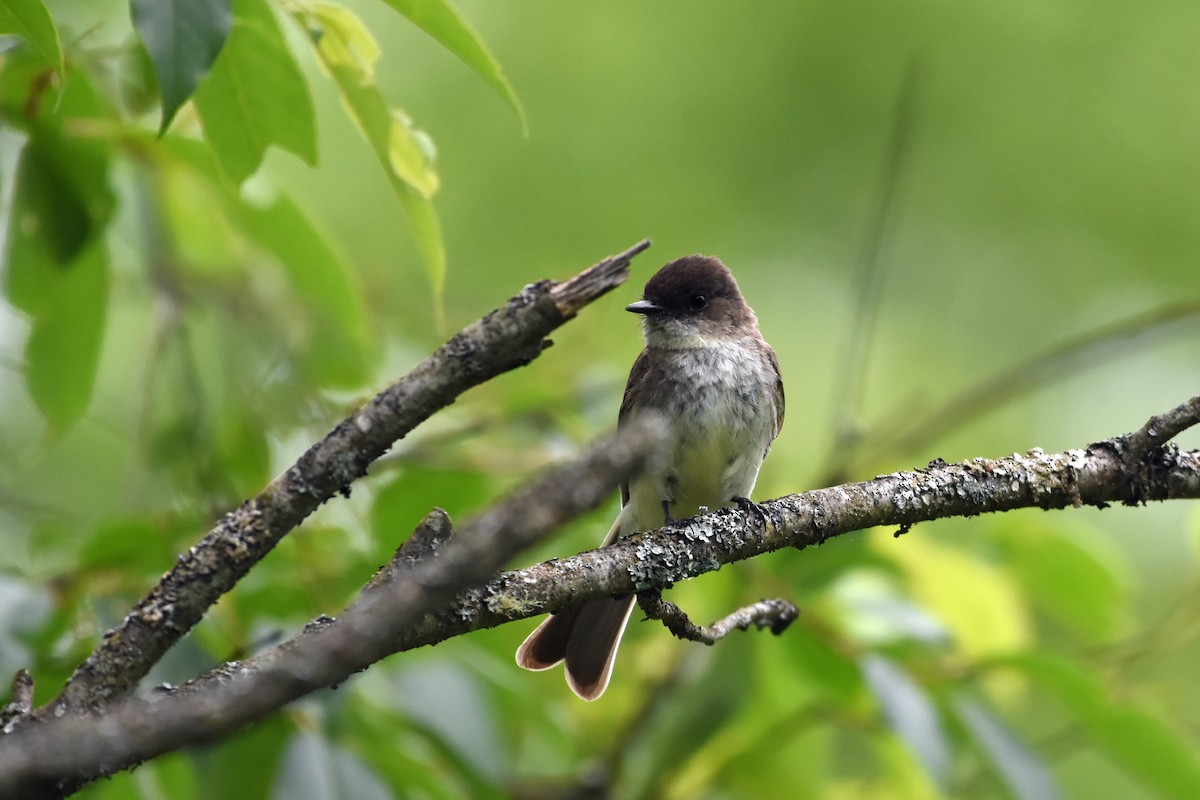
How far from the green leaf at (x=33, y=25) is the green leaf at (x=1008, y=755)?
254cm

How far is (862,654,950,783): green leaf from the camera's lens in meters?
2.98

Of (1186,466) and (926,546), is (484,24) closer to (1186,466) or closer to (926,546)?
(926,546)

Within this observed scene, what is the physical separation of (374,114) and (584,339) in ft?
8.15

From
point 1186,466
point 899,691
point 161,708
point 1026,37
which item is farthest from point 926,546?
point 1026,37

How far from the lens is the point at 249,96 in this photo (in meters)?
2.28

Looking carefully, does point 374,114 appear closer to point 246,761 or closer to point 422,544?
point 422,544

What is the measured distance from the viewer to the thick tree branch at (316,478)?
179cm

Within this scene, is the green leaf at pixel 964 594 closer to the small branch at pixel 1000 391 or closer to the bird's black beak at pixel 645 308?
the small branch at pixel 1000 391

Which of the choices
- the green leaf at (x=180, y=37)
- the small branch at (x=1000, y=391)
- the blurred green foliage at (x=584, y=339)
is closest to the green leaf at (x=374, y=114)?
the blurred green foliage at (x=584, y=339)

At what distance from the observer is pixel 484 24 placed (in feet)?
23.9

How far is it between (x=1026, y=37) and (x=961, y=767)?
4.76m

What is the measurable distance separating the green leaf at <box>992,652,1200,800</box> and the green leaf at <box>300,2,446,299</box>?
70.7 inches

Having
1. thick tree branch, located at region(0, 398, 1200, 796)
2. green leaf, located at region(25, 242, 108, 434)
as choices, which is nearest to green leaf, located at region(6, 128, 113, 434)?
green leaf, located at region(25, 242, 108, 434)

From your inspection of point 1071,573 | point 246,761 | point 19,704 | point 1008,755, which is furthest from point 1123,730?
point 19,704
